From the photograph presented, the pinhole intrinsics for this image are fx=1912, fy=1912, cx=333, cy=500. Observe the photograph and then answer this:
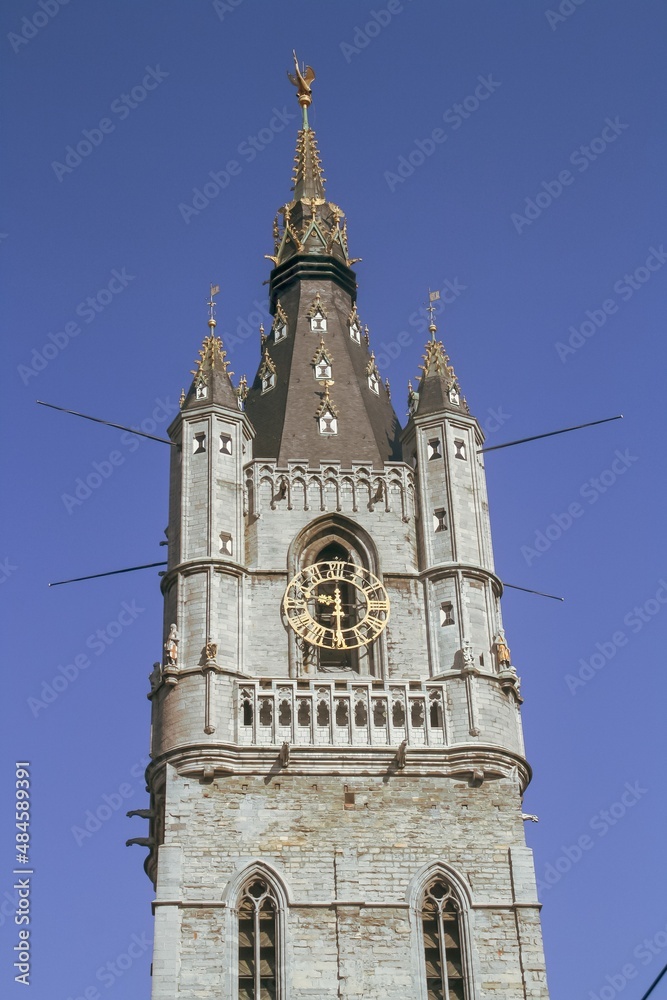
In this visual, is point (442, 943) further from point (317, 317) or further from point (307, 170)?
point (307, 170)

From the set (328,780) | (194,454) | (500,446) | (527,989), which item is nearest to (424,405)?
(500,446)

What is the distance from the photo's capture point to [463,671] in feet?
127

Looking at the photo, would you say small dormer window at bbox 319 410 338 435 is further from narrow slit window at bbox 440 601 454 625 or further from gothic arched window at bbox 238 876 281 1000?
gothic arched window at bbox 238 876 281 1000

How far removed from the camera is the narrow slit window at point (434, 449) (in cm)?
4275

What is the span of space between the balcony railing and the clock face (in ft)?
5.01

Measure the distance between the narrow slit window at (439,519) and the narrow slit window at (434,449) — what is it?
1508mm

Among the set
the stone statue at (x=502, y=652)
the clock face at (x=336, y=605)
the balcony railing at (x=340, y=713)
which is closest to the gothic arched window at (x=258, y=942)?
the balcony railing at (x=340, y=713)

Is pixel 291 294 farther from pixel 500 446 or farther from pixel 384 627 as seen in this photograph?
pixel 384 627

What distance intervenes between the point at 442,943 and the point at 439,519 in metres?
9.97

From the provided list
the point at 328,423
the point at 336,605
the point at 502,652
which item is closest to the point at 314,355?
the point at 328,423

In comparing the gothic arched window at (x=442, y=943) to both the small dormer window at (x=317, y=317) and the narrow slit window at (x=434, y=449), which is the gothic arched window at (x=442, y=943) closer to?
the narrow slit window at (x=434, y=449)

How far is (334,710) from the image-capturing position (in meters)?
38.2

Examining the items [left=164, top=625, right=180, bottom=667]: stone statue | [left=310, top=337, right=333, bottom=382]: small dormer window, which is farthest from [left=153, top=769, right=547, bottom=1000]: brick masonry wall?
[left=310, top=337, right=333, bottom=382]: small dormer window

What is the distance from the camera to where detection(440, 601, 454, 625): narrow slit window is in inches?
1574
